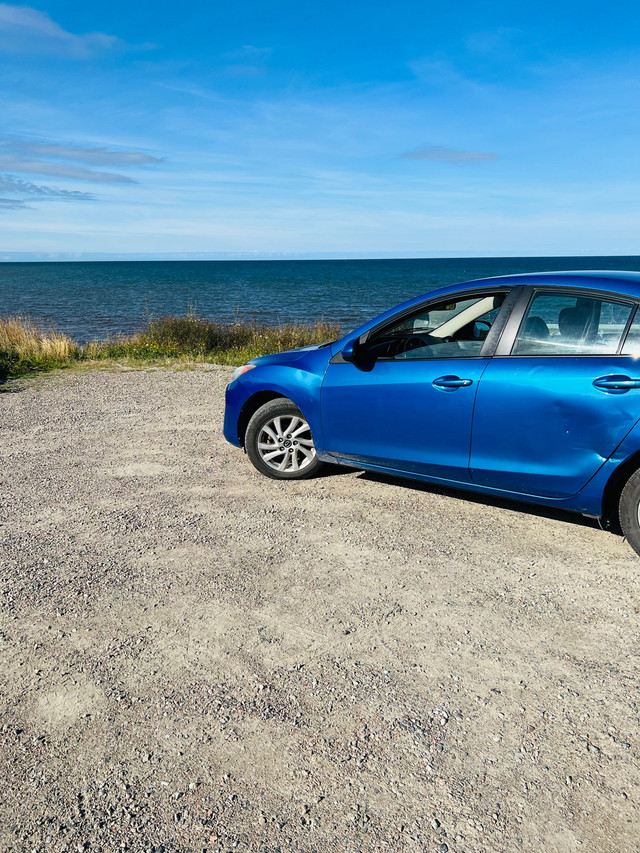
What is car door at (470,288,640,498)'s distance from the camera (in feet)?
13.7

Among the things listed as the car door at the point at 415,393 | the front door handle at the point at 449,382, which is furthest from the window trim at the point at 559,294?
the front door handle at the point at 449,382

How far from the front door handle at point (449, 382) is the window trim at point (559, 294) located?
278 mm

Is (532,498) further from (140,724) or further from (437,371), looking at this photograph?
(140,724)

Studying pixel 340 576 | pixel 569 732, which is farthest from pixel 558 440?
pixel 569 732

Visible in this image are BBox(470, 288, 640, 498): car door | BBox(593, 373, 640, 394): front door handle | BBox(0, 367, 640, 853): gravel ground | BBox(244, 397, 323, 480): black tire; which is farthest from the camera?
BBox(244, 397, 323, 480): black tire

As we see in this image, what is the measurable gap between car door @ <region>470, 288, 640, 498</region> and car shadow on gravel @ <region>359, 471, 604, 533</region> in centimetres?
62

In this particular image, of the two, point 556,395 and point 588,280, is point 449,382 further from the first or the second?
point 588,280

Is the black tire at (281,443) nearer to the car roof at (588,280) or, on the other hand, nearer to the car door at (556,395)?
the car door at (556,395)

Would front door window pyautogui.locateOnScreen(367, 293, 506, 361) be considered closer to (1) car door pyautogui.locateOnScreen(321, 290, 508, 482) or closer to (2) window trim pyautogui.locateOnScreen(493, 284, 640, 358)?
(1) car door pyautogui.locateOnScreen(321, 290, 508, 482)

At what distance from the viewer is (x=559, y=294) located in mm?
4586

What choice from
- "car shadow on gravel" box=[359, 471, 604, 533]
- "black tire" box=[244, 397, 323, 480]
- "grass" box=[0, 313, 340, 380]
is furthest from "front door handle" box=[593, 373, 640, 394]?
"grass" box=[0, 313, 340, 380]

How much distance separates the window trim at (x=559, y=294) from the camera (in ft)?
13.8

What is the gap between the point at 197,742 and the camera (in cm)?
276

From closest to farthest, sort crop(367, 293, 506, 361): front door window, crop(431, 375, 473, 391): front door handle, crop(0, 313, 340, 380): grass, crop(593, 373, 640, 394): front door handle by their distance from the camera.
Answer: crop(593, 373, 640, 394): front door handle
crop(431, 375, 473, 391): front door handle
crop(367, 293, 506, 361): front door window
crop(0, 313, 340, 380): grass
